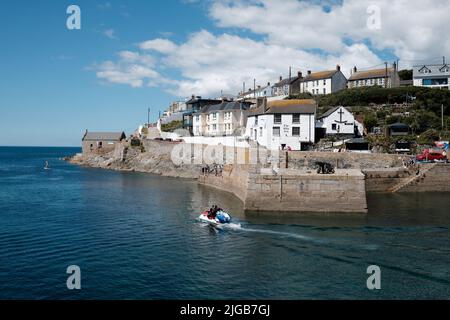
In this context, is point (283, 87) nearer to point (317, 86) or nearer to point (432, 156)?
point (317, 86)

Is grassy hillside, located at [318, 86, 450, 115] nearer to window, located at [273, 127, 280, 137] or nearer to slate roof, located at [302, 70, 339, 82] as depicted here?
slate roof, located at [302, 70, 339, 82]

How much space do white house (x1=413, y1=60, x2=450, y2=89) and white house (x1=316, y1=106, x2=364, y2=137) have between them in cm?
3645

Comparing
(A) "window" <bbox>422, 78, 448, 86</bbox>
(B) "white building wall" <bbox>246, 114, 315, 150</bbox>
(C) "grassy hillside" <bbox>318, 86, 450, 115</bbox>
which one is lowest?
(B) "white building wall" <bbox>246, 114, 315, 150</bbox>

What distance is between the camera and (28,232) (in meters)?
30.9

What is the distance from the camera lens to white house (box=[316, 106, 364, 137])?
219 feet

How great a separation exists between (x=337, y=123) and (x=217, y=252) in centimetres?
4689

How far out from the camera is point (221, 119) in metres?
84.2

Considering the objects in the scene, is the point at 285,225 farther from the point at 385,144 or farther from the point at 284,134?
the point at 385,144

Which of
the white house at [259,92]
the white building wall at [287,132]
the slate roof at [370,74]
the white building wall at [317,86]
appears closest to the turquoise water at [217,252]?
the white building wall at [287,132]

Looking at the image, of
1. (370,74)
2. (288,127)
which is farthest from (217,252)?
(370,74)

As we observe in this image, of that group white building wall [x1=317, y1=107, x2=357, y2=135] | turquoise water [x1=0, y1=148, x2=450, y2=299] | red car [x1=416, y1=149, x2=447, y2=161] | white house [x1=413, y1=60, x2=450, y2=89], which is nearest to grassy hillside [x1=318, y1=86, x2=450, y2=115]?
white house [x1=413, y1=60, x2=450, y2=89]

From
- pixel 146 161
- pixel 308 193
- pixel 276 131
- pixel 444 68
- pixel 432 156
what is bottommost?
pixel 308 193
